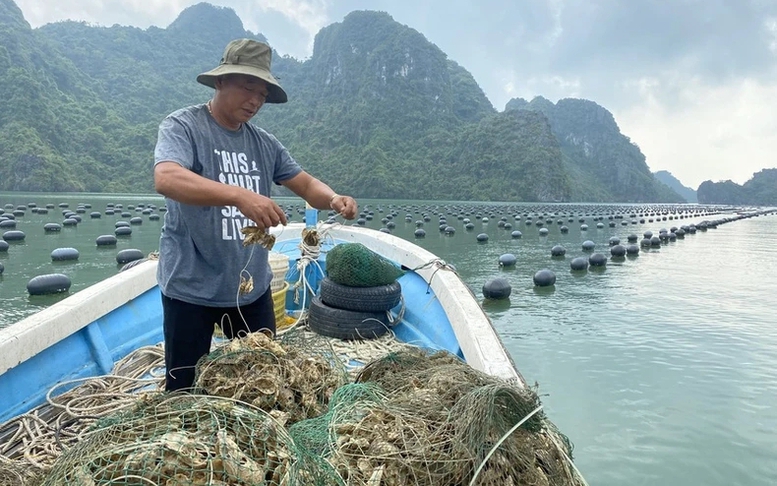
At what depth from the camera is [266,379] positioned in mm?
2121

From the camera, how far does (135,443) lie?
1.38m

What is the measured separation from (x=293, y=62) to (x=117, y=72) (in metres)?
42.0

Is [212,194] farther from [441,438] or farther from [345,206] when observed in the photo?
[441,438]

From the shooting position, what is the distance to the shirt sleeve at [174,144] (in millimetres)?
2148

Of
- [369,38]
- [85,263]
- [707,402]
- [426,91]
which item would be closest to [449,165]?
[426,91]

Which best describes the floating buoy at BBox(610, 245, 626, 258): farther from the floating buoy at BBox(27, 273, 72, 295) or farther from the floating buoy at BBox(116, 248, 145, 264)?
the floating buoy at BBox(27, 273, 72, 295)

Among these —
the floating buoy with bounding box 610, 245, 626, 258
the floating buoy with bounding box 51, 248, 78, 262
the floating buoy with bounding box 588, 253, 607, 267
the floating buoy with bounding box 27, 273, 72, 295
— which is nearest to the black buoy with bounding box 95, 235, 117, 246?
the floating buoy with bounding box 51, 248, 78, 262

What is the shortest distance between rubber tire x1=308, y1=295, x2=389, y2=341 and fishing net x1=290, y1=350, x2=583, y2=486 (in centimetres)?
250

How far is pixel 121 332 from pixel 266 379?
2643 mm

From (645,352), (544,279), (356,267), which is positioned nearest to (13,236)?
(544,279)

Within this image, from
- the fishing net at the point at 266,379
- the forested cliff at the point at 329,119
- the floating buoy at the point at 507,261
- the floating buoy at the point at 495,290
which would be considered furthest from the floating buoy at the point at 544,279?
the forested cliff at the point at 329,119

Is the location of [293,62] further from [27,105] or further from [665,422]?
[665,422]

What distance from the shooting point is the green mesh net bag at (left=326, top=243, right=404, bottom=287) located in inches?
184

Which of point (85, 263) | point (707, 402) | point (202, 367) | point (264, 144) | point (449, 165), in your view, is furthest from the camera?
point (449, 165)
